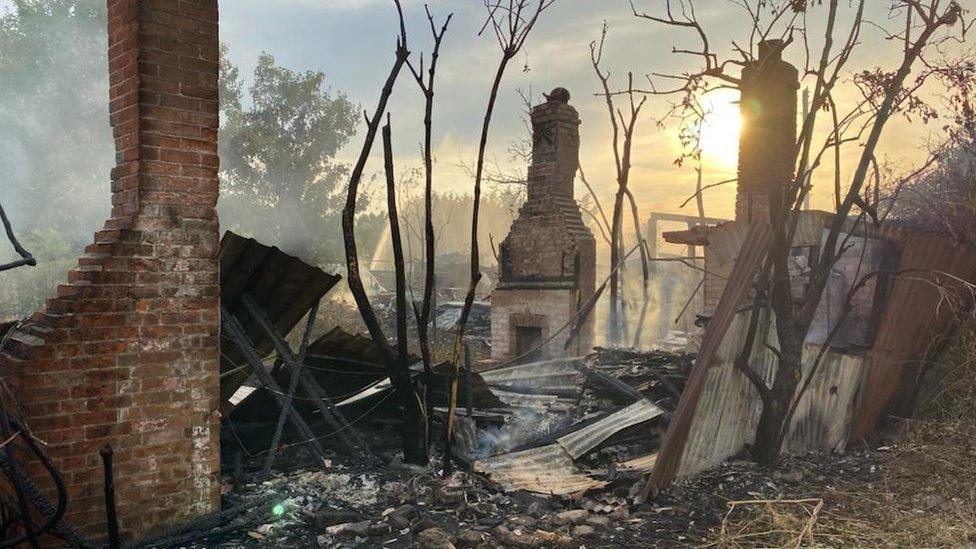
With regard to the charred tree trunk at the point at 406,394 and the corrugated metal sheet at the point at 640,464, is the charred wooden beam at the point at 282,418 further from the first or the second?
the corrugated metal sheet at the point at 640,464

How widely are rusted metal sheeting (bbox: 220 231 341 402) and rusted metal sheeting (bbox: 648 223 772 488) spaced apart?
10.7ft

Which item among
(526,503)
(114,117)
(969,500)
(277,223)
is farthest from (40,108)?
A: (969,500)

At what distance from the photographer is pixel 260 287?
18.9 feet

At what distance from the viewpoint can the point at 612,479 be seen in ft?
18.8

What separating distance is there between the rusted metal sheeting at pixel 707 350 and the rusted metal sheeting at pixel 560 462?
2.01 ft

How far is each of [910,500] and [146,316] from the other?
6.21m

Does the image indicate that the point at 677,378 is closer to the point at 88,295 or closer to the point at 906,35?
the point at 906,35

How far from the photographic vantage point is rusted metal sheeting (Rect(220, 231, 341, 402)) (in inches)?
215

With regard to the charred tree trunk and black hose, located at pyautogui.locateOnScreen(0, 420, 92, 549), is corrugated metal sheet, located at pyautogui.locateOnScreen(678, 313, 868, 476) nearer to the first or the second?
the charred tree trunk

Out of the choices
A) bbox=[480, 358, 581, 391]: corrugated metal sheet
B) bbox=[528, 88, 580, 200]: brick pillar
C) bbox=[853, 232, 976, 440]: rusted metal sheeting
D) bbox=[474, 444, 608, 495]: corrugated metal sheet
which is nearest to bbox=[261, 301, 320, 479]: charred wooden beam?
bbox=[474, 444, 608, 495]: corrugated metal sheet

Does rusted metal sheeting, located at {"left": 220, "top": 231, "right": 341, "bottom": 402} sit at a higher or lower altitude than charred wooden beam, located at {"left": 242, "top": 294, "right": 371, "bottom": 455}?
higher

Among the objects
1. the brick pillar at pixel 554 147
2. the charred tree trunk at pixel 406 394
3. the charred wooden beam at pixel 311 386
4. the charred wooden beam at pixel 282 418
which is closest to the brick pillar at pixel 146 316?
the charred wooden beam at pixel 282 418

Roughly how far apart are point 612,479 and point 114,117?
16.3 feet

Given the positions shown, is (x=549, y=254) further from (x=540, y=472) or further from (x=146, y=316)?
(x=146, y=316)
